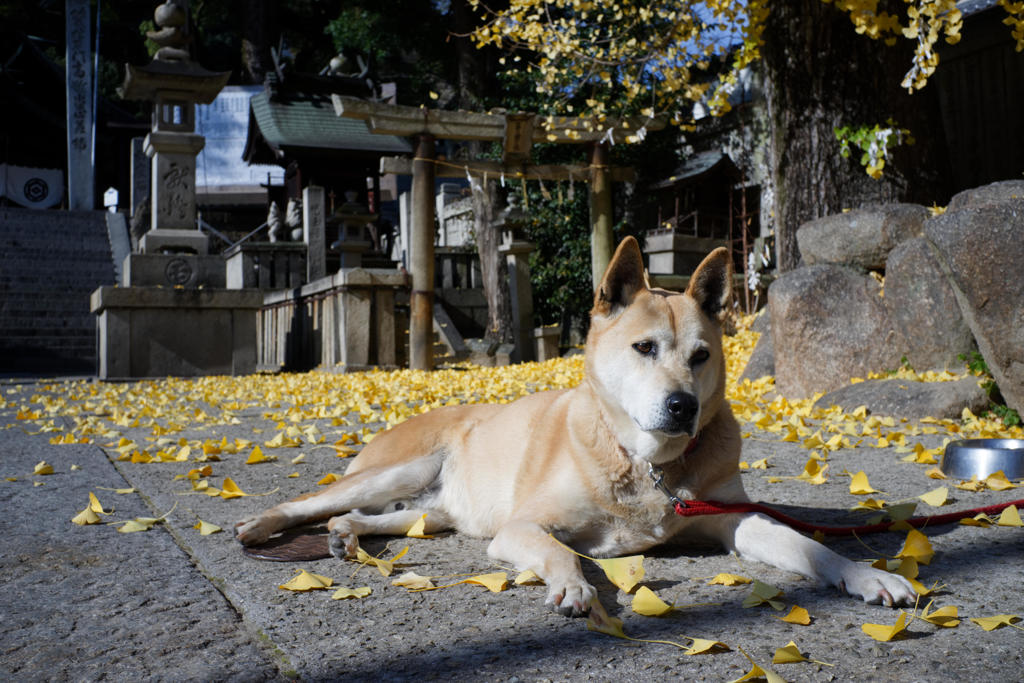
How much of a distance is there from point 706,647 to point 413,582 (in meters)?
0.92

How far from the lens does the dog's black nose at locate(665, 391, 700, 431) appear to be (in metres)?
2.37

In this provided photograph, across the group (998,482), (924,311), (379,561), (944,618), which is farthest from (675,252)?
(944,618)

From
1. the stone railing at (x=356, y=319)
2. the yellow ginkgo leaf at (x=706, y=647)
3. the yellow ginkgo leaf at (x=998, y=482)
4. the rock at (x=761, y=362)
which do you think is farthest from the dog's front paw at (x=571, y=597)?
the stone railing at (x=356, y=319)

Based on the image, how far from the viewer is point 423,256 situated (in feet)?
37.8

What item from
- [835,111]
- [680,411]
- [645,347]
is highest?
[835,111]

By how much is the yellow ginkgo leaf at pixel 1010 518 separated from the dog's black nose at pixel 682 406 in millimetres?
1420

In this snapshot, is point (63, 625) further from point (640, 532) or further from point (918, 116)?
point (918, 116)

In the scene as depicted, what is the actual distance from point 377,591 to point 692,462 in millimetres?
1050

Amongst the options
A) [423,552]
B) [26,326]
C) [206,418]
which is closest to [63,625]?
[423,552]

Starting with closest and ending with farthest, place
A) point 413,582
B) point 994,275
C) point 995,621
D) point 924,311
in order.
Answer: point 995,621
point 413,582
point 994,275
point 924,311

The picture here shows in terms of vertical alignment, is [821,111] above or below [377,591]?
above

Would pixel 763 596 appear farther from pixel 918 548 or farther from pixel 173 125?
pixel 173 125

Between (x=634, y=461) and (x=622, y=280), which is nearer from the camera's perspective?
(x=634, y=461)

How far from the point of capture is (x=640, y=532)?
261 centimetres
